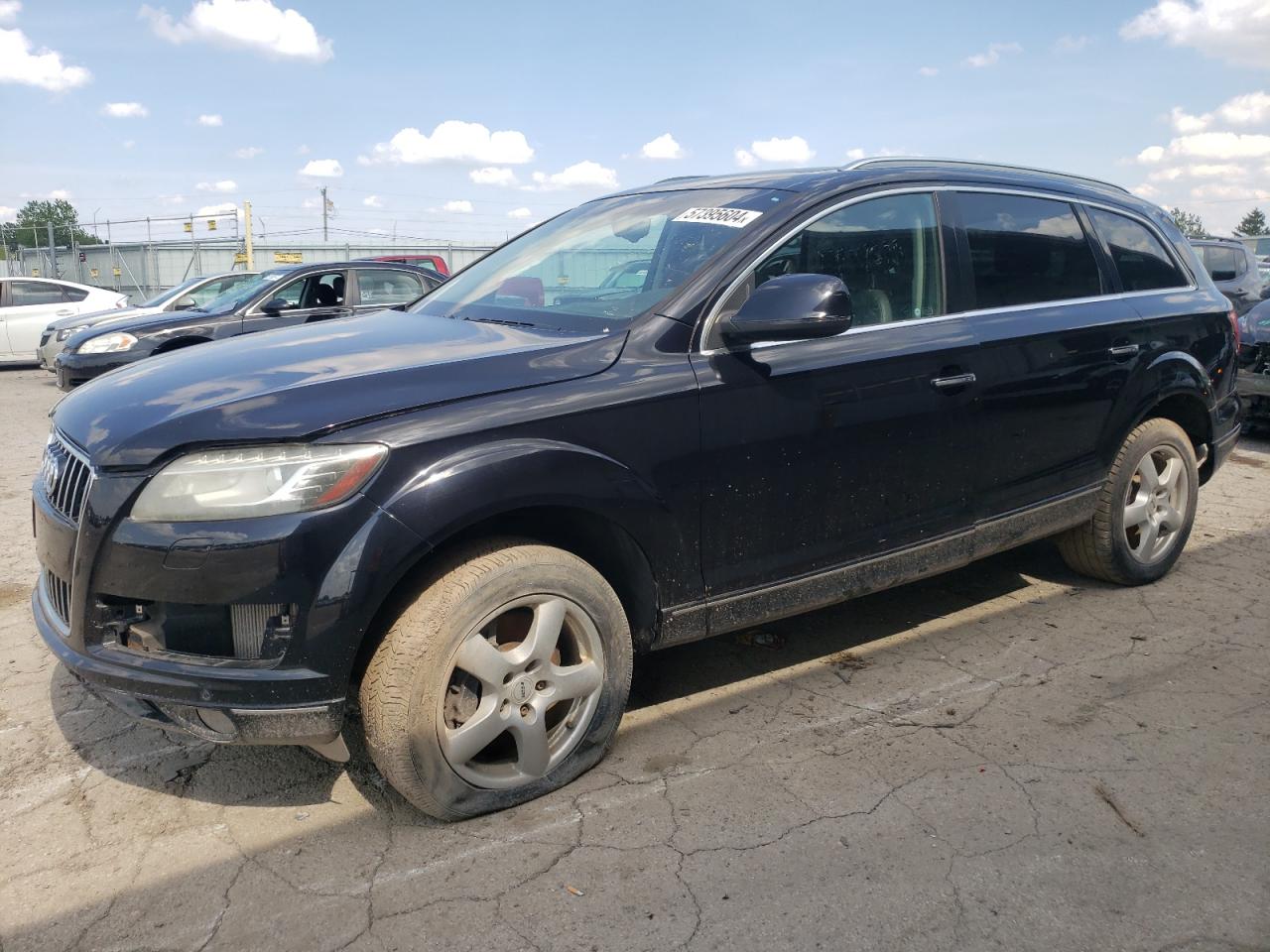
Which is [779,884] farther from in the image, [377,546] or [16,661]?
[16,661]

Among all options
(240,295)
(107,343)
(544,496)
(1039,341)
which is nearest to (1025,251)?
(1039,341)

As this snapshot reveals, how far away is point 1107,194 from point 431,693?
3.79m

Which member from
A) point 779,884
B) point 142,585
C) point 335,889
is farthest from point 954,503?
point 142,585

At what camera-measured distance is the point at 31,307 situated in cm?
1603

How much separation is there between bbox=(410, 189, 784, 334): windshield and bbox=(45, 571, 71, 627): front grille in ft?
5.00

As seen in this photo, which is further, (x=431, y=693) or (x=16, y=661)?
(x=16, y=661)

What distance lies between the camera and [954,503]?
3719mm

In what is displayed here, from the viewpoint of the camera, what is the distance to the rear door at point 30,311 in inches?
626

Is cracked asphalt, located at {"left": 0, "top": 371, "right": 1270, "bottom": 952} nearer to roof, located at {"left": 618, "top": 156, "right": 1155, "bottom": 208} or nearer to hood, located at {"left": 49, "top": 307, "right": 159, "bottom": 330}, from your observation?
roof, located at {"left": 618, "top": 156, "right": 1155, "bottom": 208}

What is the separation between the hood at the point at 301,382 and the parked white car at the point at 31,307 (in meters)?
14.7

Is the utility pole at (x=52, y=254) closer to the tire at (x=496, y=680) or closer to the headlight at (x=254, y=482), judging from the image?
the headlight at (x=254, y=482)

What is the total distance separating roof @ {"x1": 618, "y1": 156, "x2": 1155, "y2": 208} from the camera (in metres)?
3.55

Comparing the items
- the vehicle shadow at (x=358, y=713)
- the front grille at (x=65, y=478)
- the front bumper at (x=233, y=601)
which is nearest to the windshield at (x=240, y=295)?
the vehicle shadow at (x=358, y=713)

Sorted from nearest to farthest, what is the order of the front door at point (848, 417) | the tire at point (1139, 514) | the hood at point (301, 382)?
1. the hood at point (301, 382)
2. the front door at point (848, 417)
3. the tire at point (1139, 514)
